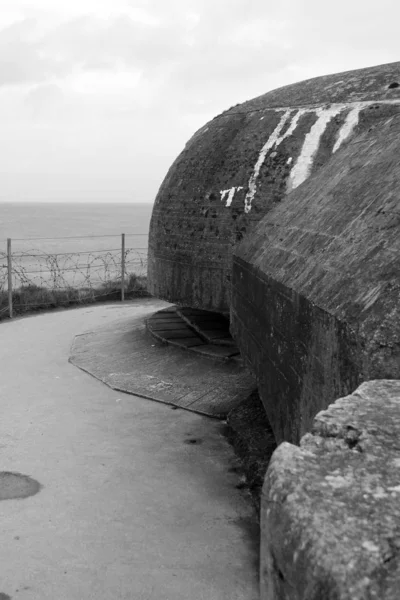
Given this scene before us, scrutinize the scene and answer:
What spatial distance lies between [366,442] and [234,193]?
5944 mm

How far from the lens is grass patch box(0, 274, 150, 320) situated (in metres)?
13.6

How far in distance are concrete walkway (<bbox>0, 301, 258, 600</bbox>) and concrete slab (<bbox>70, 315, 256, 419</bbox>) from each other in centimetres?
25

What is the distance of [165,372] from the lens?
7871 mm

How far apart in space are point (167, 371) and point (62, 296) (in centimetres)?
705

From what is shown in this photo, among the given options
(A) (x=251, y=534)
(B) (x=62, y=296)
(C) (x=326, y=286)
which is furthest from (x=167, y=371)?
(B) (x=62, y=296)

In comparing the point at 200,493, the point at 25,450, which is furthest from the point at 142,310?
the point at 200,493

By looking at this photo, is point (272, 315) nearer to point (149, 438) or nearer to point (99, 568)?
point (99, 568)

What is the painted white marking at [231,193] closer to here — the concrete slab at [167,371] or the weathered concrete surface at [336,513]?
the concrete slab at [167,371]

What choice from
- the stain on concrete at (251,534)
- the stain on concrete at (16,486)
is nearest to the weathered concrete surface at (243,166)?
the stain on concrete at (16,486)

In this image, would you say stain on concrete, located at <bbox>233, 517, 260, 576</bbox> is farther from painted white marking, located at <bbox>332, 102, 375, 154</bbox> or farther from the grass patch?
the grass patch

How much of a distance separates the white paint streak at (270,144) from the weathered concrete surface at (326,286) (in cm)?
240

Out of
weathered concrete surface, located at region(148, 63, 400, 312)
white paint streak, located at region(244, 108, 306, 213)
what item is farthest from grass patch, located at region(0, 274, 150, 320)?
white paint streak, located at region(244, 108, 306, 213)

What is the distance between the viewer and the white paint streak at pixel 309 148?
6930 millimetres

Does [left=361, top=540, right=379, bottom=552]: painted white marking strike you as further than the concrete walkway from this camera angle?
No
